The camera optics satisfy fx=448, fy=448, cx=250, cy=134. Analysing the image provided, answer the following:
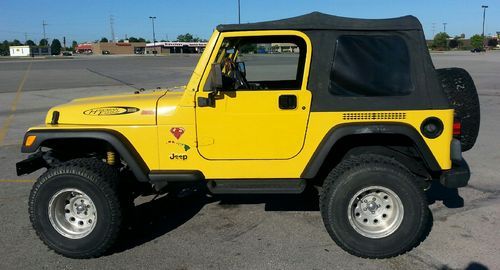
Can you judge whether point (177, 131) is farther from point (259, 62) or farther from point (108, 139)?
point (259, 62)

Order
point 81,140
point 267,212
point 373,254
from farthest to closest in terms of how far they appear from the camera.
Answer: point 267,212 → point 81,140 → point 373,254

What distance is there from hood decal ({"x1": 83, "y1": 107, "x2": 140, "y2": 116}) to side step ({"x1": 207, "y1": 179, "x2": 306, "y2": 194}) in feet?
3.10

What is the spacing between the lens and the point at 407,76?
3758 mm

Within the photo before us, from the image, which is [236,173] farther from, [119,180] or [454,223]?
[454,223]

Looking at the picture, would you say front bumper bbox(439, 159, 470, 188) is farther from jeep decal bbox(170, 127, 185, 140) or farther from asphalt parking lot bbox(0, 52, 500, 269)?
jeep decal bbox(170, 127, 185, 140)

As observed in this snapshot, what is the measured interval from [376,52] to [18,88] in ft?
66.1

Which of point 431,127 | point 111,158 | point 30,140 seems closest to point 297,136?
point 431,127

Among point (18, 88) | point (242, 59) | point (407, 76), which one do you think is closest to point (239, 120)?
point (242, 59)

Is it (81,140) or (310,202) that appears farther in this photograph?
(310,202)

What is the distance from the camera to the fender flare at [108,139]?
3.82 m

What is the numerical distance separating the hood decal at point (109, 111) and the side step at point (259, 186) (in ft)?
3.10

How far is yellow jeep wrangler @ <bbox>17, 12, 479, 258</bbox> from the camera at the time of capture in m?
3.73

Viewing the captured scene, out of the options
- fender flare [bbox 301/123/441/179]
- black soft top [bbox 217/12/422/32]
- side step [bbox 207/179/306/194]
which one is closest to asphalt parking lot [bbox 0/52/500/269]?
side step [bbox 207/179/306/194]

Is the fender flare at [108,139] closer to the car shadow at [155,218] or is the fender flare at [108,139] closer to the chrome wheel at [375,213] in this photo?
the car shadow at [155,218]
